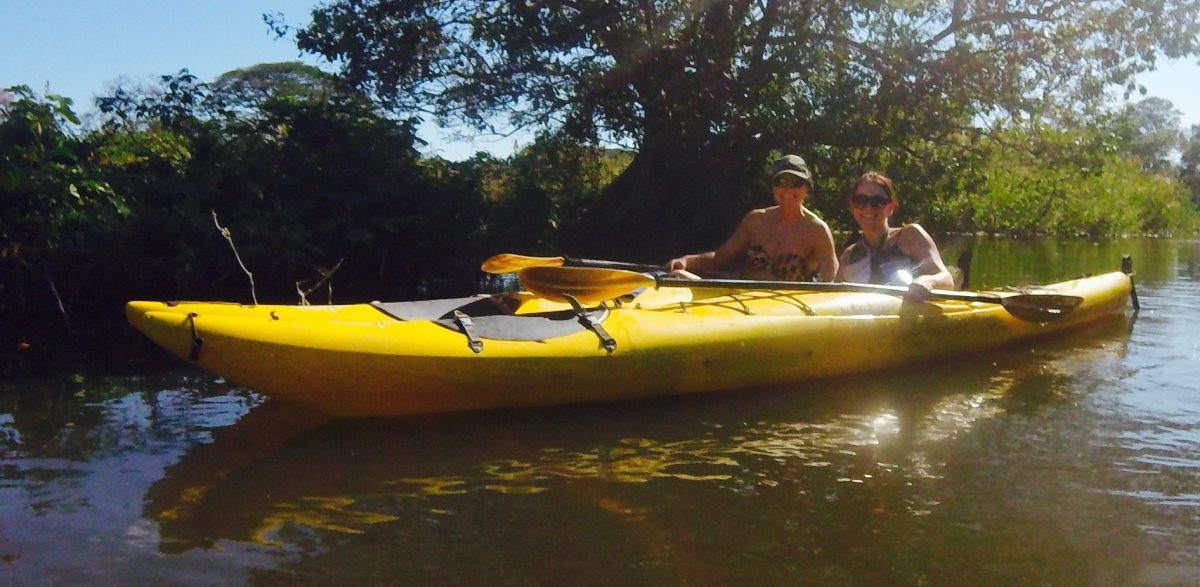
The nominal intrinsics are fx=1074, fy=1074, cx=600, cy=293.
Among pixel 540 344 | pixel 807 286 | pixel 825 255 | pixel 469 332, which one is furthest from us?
pixel 825 255

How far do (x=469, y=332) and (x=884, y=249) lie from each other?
2.91 m

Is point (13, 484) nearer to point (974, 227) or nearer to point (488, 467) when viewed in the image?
point (488, 467)

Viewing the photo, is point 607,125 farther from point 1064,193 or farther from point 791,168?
point 1064,193

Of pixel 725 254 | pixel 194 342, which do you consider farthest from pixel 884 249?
pixel 194 342

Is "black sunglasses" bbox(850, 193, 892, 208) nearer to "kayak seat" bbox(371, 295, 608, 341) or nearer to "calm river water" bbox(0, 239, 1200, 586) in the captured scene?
"calm river water" bbox(0, 239, 1200, 586)

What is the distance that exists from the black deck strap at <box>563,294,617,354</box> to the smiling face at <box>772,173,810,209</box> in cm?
171

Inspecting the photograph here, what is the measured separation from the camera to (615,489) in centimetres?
363

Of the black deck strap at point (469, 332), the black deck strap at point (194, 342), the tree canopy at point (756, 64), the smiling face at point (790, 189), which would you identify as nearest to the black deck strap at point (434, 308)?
the black deck strap at point (469, 332)

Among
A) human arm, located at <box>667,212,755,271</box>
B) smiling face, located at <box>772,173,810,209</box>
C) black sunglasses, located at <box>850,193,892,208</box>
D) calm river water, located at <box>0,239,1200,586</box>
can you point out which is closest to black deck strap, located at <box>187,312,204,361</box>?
calm river water, located at <box>0,239,1200,586</box>

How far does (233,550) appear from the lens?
117 inches

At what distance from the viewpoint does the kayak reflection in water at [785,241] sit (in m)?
5.99

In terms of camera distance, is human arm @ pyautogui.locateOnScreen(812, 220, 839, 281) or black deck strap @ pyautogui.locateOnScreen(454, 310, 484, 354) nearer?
black deck strap @ pyautogui.locateOnScreen(454, 310, 484, 354)

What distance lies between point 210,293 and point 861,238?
15.4ft

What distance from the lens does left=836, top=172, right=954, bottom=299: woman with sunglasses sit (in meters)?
5.90
